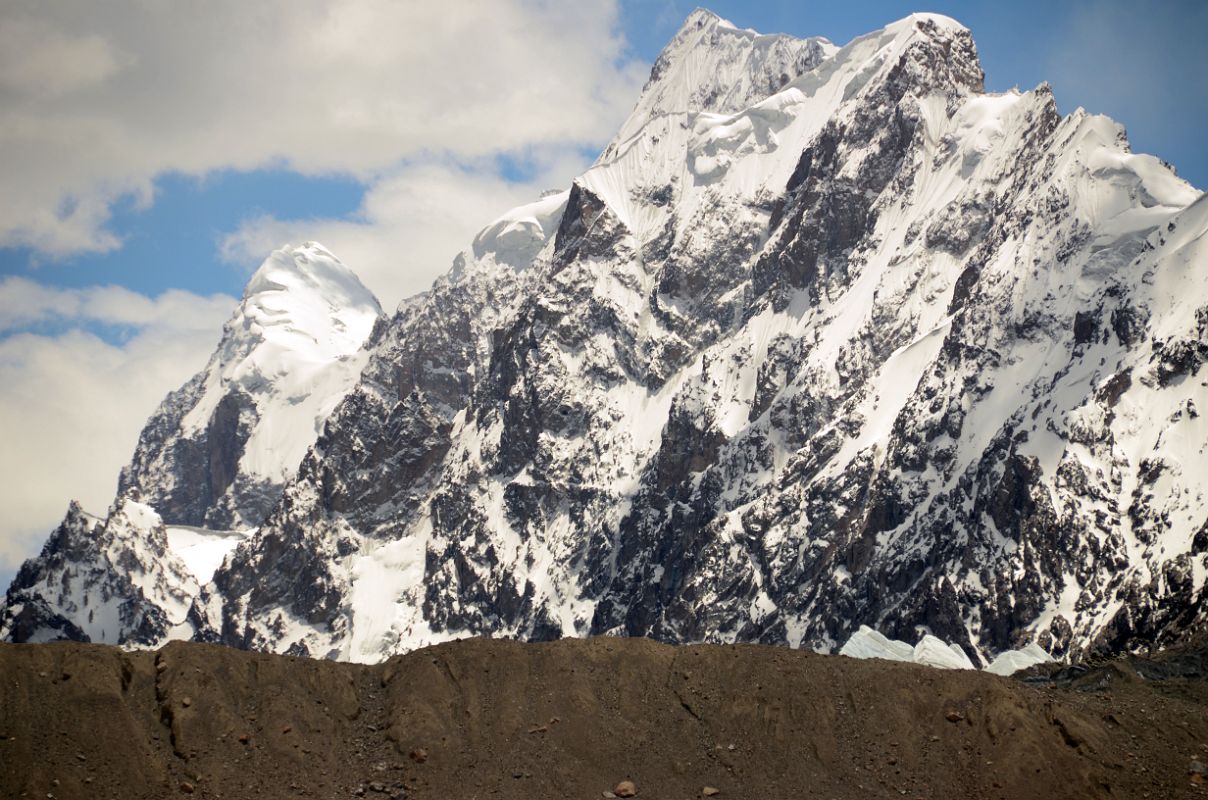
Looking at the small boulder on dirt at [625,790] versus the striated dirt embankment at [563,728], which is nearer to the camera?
the striated dirt embankment at [563,728]

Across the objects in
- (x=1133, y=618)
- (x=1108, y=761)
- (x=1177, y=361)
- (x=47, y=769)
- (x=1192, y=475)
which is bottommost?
(x=1108, y=761)

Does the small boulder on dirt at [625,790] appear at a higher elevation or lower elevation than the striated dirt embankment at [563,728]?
Result: lower

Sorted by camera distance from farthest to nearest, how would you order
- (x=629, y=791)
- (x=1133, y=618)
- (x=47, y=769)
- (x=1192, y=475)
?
(x=1192, y=475) < (x=1133, y=618) < (x=629, y=791) < (x=47, y=769)

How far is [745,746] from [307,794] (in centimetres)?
1761

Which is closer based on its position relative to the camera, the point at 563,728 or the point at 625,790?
the point at 625,790

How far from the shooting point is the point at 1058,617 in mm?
178000

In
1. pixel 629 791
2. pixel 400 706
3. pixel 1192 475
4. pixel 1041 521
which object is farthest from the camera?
pixel 1041 521

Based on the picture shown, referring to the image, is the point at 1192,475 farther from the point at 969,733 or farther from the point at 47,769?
the point at 47,769

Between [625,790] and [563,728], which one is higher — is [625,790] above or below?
below

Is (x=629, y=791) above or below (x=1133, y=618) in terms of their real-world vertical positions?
below

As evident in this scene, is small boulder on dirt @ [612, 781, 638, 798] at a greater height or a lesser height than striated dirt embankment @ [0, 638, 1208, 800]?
lesser

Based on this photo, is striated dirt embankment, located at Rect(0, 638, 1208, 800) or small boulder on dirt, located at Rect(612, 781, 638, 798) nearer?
striated dirt embankment, located at Rect(0, 638, 1208, 800)

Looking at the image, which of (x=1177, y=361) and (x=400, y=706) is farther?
(x=1177, y=361)

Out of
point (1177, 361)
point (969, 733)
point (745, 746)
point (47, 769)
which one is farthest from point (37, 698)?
point (1177, 361)
